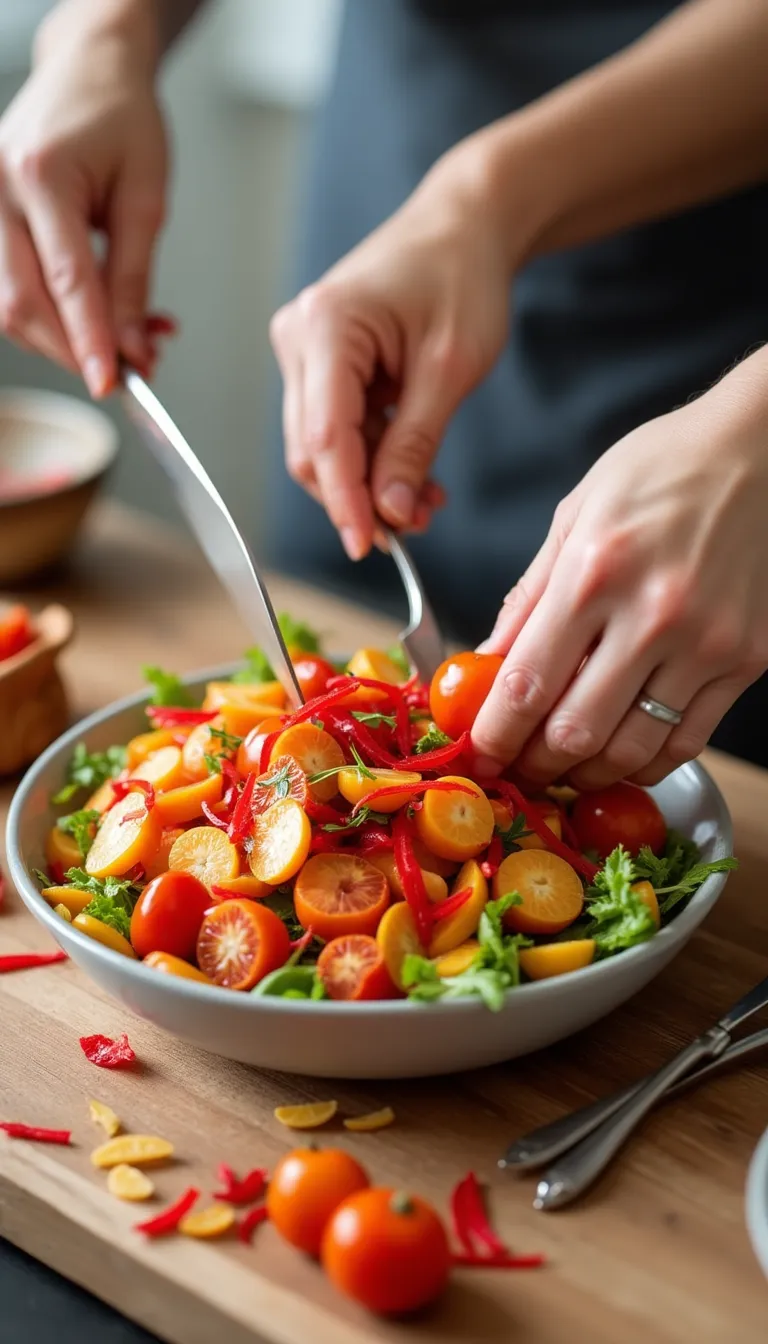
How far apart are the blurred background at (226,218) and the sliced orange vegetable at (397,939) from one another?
133 inches

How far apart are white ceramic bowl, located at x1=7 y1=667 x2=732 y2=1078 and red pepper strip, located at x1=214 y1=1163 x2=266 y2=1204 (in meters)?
0.10

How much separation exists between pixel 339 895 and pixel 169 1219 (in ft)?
1.06

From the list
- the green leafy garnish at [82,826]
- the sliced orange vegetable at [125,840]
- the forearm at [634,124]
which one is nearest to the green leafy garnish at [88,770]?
the green leafy garnish at [82,826]

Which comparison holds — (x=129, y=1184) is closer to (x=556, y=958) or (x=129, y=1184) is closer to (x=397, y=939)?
(x=397, y=939)

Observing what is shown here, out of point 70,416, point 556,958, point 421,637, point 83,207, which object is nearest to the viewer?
point 556,958

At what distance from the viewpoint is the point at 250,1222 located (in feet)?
3.67

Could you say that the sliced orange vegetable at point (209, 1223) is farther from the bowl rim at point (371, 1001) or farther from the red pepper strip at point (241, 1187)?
the bowl rim at point (371, 1001)

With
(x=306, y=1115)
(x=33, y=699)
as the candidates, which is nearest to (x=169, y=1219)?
(x=306, y=1115)

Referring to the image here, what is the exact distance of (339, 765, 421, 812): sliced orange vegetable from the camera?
1.33 meters

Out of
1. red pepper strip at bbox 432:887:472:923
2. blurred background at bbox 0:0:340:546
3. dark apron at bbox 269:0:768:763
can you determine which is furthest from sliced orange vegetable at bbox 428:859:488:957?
blurred background at bbox 0:0:340:546

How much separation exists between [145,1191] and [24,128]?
1.57m

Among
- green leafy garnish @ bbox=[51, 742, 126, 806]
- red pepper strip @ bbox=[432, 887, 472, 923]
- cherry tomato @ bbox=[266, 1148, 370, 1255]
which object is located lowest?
cherry tomato @ bbox=[266, 1148, 370, 1255]

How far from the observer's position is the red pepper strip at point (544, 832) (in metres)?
1.37

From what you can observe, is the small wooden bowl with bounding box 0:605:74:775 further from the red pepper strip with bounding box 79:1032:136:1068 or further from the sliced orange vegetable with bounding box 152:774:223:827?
the red pepper strip with bounding box 79:1032:136:1068
